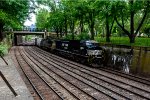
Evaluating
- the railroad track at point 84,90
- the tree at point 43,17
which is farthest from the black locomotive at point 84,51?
the tree at point 43,17

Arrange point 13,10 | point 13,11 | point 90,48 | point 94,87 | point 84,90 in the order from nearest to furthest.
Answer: point 84,90 < point 94,87 < point 90,48 < point 13,10 < point 13,11

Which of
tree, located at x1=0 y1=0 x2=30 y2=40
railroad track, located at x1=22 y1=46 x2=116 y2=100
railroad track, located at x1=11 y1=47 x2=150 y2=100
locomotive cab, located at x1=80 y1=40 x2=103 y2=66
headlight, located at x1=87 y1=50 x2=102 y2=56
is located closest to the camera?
railroad track, located at x1=22 y1=46 x2=116 y2=100

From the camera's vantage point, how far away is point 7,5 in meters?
43.5

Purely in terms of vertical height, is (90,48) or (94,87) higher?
(90,48)

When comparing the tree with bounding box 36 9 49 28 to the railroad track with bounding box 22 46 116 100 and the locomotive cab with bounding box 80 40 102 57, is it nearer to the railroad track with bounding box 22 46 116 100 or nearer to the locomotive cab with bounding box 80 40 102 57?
the locomotive cab with bounding box 80 40 102 57

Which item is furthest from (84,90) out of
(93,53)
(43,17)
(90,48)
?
(43,17)

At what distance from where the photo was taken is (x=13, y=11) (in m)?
45.2

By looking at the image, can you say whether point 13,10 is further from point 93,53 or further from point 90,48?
point 93,53

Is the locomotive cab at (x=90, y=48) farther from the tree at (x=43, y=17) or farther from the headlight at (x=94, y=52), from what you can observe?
the tree at (x=43, y=17)

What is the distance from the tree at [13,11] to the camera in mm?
40875

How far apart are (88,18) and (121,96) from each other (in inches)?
1102

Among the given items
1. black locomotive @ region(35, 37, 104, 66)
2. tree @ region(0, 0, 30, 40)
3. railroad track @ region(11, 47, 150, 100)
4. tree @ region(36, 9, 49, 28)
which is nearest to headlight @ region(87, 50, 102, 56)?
black locomotive @ region(35, 37, 104, 66)

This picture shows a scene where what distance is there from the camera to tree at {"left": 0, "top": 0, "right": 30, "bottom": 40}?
134 ft

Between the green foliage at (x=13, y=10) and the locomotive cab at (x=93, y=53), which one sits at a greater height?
the green foliage at (x=13, y=10)
